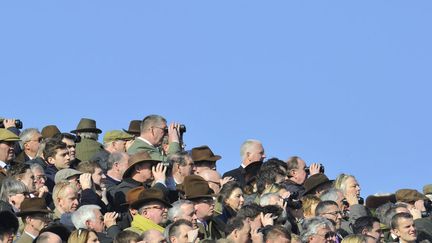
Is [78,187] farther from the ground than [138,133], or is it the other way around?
[138,133]

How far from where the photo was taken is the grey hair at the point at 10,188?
23781 mm

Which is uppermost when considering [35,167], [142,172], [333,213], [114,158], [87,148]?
[87,148]

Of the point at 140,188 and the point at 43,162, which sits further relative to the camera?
the point at 43,162

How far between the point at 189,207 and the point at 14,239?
2729 mm

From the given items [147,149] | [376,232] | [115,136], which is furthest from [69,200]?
[115,136]

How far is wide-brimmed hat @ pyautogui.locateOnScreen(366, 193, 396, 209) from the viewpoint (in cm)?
2994

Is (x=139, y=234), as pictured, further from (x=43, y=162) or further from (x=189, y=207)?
(x=43, y=162)

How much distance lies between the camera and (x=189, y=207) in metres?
24.1

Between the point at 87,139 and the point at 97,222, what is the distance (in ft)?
20.5

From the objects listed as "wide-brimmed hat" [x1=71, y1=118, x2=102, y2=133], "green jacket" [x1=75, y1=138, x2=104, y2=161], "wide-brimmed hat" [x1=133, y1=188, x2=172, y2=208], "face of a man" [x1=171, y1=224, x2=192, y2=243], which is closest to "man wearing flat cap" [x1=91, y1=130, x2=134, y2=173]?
"green jacket" [x1=75, y1=138, x2=104, y2=161]

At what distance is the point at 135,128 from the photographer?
3019cm

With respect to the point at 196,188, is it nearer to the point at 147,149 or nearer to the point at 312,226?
the point at 312,226

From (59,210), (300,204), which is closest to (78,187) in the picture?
(59,210)

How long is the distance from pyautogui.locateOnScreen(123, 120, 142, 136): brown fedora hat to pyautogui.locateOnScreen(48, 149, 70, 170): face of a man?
359 cm
